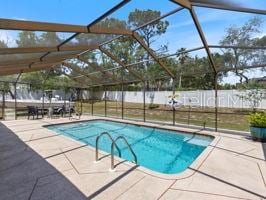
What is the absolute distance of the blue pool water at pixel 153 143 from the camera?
6.25 meters

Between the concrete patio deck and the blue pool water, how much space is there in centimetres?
120

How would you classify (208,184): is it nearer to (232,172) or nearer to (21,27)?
(232,172)

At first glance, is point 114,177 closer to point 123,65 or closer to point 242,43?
point 242,43

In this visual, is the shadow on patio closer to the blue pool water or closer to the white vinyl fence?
the blue pool water

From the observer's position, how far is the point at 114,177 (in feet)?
12.7

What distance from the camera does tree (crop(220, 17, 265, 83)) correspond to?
682 centimetres

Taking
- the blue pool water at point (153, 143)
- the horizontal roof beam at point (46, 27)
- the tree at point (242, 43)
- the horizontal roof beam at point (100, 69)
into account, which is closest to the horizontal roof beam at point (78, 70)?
the horizontal roof beam at point (100, 69)

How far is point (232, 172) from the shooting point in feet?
13.8

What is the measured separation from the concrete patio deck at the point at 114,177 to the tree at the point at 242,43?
9.25 ft

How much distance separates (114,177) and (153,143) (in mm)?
4393

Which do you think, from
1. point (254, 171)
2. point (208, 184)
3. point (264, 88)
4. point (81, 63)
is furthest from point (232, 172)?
point (264, 88)

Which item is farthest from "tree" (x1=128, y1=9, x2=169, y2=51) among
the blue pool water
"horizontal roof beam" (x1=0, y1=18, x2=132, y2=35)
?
the blue pool water

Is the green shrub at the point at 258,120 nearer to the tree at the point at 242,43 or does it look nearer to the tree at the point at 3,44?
the tree at the point at 242,43

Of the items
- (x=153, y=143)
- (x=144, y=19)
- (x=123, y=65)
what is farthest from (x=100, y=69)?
(x=144, y=19)
